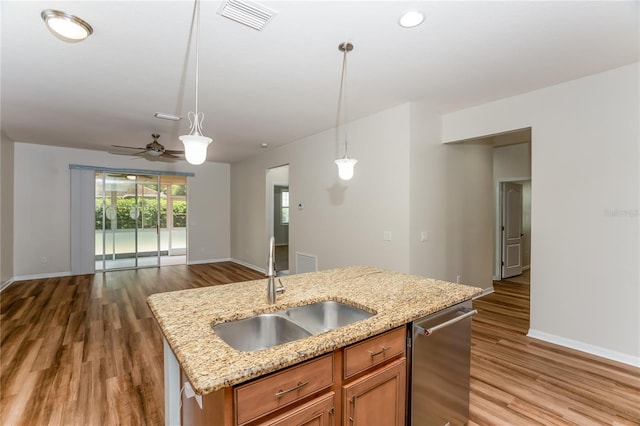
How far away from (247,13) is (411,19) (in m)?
1.08

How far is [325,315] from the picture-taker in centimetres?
184

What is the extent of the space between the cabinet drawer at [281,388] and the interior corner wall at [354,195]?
8.43ft

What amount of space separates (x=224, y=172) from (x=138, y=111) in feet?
14.0

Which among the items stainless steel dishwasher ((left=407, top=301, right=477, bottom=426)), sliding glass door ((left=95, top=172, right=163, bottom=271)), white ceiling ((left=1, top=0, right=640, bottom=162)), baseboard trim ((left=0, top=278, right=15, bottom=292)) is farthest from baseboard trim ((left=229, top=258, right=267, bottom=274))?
stainless steel dishwasher ((left=407, top=301, right=477, bottom=426))

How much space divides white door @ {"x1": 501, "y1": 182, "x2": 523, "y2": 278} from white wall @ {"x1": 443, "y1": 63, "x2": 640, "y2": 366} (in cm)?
302

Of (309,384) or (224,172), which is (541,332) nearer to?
(309,384)

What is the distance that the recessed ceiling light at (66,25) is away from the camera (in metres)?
1.90

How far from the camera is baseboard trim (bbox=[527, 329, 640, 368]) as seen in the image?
267 centimetres

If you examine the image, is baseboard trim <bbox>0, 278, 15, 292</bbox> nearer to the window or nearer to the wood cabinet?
the wood cabinet

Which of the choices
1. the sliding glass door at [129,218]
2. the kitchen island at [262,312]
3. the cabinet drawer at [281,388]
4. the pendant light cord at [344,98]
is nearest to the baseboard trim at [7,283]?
the sliding glass door at [129,218]

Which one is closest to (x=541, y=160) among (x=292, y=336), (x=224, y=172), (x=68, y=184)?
(x=292, y=336)

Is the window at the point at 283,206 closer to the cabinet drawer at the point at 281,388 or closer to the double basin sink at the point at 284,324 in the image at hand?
the double basin sink at the point at 284,324

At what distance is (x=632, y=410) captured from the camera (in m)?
2.07

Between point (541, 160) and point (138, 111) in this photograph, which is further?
point (138, 111)
